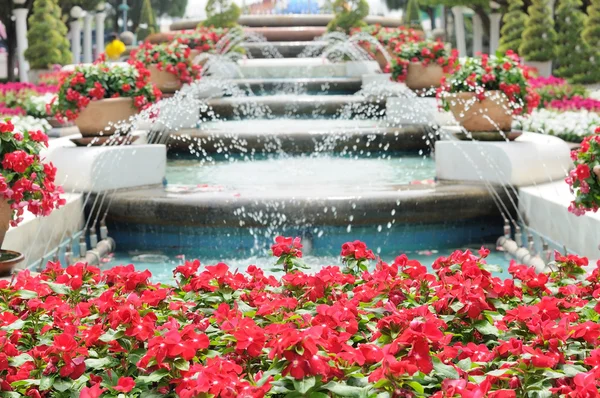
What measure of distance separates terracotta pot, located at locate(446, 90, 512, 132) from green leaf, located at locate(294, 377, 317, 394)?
697cm

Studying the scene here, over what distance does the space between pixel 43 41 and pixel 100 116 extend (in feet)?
73.3

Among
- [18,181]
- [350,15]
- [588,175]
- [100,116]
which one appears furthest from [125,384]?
[350,15]

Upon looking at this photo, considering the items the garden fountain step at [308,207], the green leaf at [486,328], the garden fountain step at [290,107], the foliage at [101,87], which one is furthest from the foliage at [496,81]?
the green leaf at [486,328]

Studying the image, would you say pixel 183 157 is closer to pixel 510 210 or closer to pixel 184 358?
pixel 510 210

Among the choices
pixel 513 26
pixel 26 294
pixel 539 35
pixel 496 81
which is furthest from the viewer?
pixel 513 26

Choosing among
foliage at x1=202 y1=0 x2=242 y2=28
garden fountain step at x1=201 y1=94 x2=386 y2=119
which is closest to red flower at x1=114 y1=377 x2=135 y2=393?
garden fountain step at x1=201 y1=94 x2=386 y2=119

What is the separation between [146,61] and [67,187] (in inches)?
219

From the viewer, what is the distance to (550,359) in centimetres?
242

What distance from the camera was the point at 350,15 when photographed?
925 inches

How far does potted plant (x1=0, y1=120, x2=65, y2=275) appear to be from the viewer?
5.06 meters

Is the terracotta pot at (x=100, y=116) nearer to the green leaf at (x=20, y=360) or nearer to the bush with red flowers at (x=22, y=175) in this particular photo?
the bush with red flowers at (x=22, y=175)

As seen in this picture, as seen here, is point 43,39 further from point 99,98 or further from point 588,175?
point 588,175

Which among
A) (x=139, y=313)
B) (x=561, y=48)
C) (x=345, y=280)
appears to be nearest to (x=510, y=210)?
(x=345, y=280)

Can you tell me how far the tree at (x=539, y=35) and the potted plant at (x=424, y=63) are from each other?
12.7 metres
